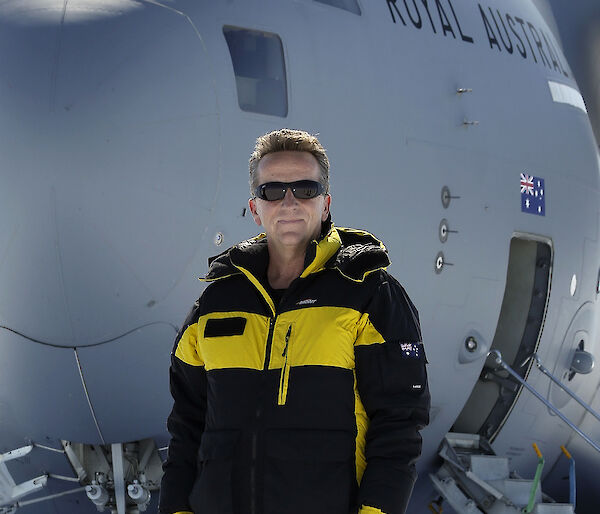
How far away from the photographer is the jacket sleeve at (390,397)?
2506 millimetres

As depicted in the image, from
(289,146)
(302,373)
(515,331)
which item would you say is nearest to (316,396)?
(302,373)

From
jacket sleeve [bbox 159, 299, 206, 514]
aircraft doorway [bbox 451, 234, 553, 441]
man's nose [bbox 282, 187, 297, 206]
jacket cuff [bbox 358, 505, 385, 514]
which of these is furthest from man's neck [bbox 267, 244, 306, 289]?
aircraft doorway [bbox 451, 234, 553, 441]

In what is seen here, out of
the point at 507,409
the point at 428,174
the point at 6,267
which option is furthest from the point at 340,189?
the point at 507,409

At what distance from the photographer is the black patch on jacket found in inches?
107

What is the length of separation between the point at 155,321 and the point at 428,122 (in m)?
2.22

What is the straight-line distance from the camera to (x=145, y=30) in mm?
4996

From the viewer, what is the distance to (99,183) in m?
4.70

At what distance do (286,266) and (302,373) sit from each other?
37cm

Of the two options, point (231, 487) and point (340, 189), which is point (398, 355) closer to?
point (231, 487)

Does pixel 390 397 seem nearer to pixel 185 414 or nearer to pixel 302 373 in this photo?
pixel 302 373

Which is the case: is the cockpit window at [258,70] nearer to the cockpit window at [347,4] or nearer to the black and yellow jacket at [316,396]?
the cockpit window at [347,4]

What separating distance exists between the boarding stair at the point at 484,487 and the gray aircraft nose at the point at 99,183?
8.42 ft

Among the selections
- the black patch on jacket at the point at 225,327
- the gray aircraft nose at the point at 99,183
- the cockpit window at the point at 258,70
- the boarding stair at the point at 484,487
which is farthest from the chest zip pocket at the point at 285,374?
the boarding stair at the point at 484,487

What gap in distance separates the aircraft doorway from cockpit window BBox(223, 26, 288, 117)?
2.73 meters
